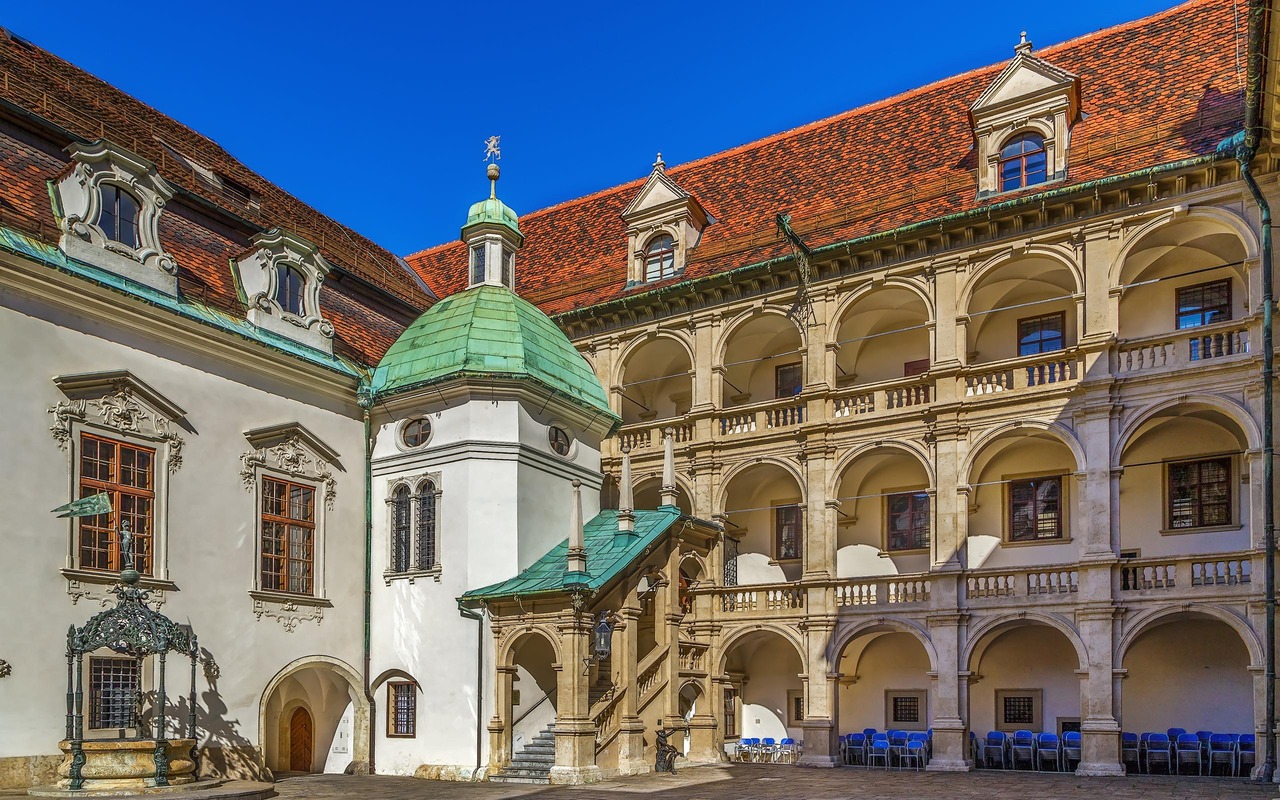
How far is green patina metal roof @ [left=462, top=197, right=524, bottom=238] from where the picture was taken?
23.9 meters

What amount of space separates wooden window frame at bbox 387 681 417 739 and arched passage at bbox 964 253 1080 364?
13.1m

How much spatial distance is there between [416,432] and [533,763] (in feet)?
21.5

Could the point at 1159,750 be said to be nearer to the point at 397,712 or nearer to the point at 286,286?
the point at 397,712

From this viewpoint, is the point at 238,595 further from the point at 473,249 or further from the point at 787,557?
the point at 787,557

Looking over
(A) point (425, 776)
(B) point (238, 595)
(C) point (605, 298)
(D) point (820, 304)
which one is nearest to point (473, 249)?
(C) point (605, 298)

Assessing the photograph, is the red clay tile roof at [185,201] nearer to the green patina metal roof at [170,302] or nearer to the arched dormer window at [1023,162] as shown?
the green patina metal roof at [170,302]

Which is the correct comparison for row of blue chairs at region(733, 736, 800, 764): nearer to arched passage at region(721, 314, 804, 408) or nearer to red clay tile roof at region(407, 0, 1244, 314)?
arched passage at region(721, 314, 804, 408)

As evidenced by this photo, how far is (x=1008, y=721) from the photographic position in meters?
23.3

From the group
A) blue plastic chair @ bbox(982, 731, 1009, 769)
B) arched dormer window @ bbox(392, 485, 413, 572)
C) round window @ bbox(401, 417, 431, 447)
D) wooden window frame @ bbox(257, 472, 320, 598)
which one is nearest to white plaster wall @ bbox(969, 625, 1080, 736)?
blue plastic chair @ bbox(982, 731, 1009, 769)

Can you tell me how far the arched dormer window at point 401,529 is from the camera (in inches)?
819

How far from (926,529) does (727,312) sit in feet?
22.1

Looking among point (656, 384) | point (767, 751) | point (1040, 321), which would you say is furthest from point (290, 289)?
point (1040, 321)

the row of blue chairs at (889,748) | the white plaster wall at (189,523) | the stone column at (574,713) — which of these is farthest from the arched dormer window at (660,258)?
the row of blue chairs at (889,748)

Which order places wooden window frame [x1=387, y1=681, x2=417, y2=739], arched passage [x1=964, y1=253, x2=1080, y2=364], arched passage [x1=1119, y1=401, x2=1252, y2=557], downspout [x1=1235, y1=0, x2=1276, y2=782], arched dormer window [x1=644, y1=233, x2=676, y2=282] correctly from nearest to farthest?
1. downspout [x1=1235, y1=0, x2=1276, y2=782]
2. wooden window frame [x1=387, y1=681, x2=417, y2=739]
3. arched passage [x1=1119, y1=401, x2=1252, y2=557]
4. arched passage [x1=964, y1=253, x2=1080, y2=364]
5. arched dormer window [x1=644, y1=233, x2=676, y2=282]
